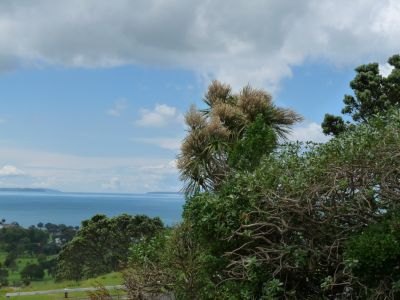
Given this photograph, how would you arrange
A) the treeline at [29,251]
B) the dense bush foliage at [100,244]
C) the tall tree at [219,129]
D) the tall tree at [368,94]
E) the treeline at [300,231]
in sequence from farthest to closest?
the treeline at [29,251]
the dense bush foliage at [100,244]
the tall tree at [368,94]
the tall tree at [219,129]
the treeline at [300,231]

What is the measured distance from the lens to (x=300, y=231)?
307 inches

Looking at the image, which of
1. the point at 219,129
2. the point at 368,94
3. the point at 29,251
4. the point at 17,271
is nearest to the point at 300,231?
the point at 219,129

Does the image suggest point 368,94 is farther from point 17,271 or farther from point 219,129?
point 17,271

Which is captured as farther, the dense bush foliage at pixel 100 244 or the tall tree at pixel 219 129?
the dense bush foliage at pixel 100 244

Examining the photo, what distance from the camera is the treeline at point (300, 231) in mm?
7043

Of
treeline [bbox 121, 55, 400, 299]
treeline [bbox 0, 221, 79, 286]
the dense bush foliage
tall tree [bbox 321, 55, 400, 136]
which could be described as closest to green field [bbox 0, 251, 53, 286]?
treeline [bbox 0, 221, 79, 286]

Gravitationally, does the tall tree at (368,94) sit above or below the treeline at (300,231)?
above

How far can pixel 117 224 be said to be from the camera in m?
36.2

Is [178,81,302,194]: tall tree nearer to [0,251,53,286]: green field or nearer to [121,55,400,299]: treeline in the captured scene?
[121,55,400,299]: treeline

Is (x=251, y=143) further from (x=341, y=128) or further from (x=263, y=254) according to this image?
(x=341, y=128)

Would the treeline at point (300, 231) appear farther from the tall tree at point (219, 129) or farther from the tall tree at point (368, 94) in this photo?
the tall tree at point (368, 94)

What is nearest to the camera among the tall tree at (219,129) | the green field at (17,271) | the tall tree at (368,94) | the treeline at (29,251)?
the tall tree at (219,129)

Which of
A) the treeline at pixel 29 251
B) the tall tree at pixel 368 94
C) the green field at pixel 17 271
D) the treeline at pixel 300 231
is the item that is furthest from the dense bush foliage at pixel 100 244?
the treeline at pixel 300 231

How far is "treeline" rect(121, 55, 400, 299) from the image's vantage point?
7.04 m
